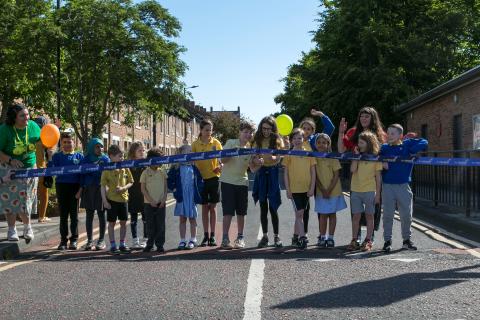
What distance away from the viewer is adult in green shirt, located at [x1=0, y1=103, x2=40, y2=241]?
25.2ft

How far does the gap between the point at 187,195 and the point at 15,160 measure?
240 cm

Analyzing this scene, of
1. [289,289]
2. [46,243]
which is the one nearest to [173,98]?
[46,243]

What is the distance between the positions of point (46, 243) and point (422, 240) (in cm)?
572

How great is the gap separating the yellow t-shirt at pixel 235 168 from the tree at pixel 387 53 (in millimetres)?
20931

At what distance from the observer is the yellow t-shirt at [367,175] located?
24.4 feet

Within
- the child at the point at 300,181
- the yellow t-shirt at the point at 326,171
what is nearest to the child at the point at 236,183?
the child at the point at 300,181

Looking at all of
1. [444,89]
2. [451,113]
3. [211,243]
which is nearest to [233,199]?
[211,243]

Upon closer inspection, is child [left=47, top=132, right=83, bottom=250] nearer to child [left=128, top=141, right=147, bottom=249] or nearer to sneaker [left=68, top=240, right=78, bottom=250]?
sneaker [left=68, top=240, right=78, bottom=250]

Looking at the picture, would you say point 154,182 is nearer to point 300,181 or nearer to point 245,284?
point 300,181

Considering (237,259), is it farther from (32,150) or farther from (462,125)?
(462,125)

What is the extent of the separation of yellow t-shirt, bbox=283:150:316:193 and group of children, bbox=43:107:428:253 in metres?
0.01

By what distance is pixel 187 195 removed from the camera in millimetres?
7793

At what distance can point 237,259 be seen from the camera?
681 centimetres

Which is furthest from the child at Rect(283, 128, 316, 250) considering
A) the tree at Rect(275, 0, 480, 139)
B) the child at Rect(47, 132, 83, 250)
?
the tree at Rect(275, 0, 480, 139)
